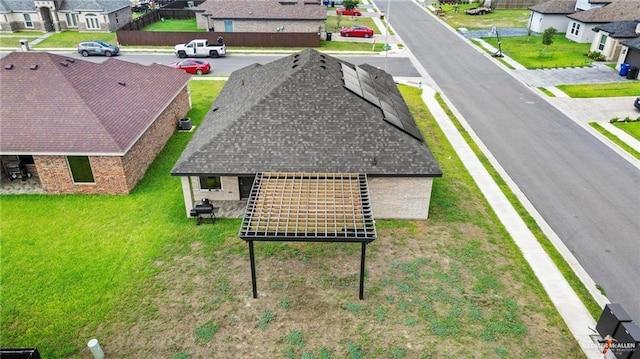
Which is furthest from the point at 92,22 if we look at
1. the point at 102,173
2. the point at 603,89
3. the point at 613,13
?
the point at 613,13

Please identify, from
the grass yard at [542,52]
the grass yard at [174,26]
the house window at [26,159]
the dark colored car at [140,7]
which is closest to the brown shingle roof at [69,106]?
the house window at [26,159]

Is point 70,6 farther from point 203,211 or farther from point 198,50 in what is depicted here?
point 203,211

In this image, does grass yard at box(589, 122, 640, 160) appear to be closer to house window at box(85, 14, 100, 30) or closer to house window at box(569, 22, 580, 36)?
house window at box(569, 22, 580, 36)

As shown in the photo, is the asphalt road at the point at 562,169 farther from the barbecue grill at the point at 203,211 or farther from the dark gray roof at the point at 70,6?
the dark gray roof at the point at 70,6

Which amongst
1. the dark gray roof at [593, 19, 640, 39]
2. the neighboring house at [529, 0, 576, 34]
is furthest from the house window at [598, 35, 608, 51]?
the neighboring house at [529, 0, 576, 34]

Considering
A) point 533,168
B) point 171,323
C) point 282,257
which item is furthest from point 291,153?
point 533,168

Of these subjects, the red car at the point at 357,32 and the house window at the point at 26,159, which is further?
the red car at the point at 357,32
